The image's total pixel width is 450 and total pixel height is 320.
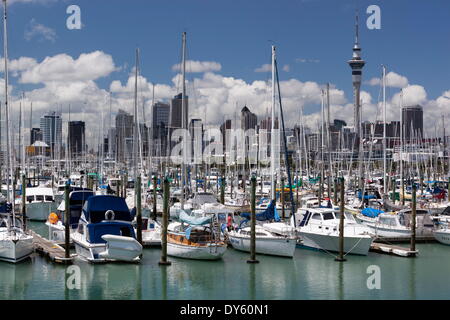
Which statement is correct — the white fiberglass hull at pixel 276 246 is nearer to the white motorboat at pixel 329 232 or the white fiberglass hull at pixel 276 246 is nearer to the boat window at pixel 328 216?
the white motorboat at pixel 329 232

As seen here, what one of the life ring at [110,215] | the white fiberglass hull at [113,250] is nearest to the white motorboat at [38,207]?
the life ring at [110,215]

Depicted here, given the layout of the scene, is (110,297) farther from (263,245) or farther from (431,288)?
(431,288)

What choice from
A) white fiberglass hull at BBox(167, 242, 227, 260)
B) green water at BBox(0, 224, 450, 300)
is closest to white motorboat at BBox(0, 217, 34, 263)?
green water at BBox(0, 224, 450, 300)

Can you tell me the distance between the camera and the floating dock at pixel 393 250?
37.9m

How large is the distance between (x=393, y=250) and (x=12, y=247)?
23.9 m

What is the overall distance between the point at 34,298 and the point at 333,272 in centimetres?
1643

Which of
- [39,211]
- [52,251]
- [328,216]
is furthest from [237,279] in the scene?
[39,211]

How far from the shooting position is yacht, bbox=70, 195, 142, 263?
3328 cm

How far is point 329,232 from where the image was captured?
38562mm

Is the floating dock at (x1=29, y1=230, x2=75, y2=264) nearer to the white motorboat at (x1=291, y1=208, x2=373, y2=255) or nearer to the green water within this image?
the green water

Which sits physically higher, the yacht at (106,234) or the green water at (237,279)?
the yacht at (106,234)

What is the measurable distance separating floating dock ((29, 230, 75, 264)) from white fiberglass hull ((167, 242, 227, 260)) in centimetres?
658

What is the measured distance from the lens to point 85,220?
35.5 metres

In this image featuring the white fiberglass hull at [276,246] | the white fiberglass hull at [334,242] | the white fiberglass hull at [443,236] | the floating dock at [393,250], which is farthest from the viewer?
the white fiberglass hull at [443,236]
